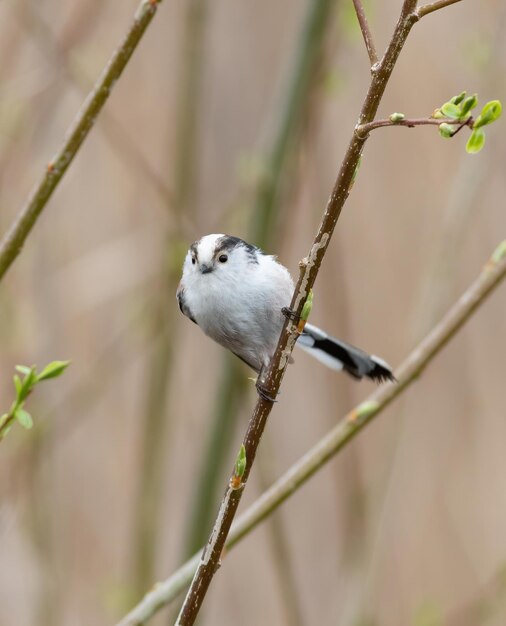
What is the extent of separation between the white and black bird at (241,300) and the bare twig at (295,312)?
72 cm

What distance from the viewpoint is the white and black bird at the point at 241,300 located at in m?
1.99

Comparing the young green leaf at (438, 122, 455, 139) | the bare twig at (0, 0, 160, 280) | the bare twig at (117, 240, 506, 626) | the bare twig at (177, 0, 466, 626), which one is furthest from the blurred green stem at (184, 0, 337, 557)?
the young green leaf at (438, 122, 455, 139)

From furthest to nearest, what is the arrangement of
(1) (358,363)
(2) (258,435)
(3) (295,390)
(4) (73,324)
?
(3) (295,390)
(4) (73,324)
(1) (358,363)
(2) (258,435)

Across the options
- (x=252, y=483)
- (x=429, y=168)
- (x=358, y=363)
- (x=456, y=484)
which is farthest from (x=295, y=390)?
(x=358, y=363)

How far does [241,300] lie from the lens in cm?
200

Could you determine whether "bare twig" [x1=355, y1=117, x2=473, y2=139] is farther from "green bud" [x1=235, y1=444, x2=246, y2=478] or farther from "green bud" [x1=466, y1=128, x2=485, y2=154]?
"green bud" [x1=235, y1=444, x2=246, y2=478]

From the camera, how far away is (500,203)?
3506mm

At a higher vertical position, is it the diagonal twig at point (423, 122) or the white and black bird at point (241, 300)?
the diagonal twig at point (423, 122)

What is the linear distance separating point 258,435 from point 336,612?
2743 mm

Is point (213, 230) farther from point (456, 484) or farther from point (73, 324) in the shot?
point (456, 484)

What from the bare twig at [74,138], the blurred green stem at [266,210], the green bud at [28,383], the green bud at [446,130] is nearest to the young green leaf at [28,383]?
the green bud at [28,383]

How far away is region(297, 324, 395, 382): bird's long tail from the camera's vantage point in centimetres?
196

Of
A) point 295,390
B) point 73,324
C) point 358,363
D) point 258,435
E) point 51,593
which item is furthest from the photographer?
point 295,390

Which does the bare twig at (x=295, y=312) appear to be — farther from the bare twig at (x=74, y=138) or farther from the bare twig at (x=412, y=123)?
the bare twig at (x=74, y=138)
